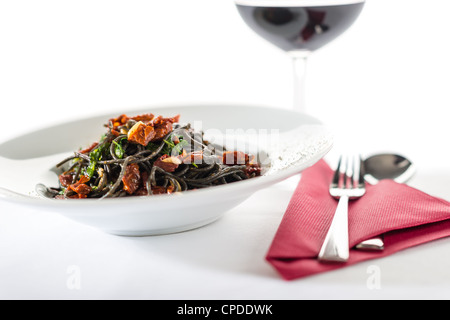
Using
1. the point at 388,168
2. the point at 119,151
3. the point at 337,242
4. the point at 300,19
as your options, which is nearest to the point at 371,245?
the point at 337,242

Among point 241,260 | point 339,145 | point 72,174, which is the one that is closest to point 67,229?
point 72,174

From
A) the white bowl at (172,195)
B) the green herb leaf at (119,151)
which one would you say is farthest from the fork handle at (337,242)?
the green herb leaf at (119,151)

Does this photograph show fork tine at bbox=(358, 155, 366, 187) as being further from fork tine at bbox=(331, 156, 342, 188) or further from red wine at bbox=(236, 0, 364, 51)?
red wine at bbox=(236, 0, 364, 51)

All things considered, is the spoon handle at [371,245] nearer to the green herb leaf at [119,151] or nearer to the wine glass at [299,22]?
the green herb leaf at [119,151]

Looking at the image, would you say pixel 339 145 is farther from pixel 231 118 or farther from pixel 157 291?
pixel 157 291

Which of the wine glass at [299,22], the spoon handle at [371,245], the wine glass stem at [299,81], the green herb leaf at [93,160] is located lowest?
the spoon handle at [371,245]

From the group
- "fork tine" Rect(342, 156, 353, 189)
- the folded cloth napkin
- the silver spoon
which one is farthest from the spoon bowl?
the folded cloth napkin
